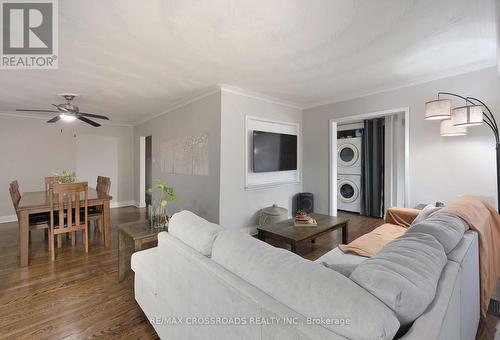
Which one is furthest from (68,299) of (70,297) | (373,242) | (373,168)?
(373,168)

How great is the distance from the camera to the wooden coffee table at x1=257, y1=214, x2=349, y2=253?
236cm

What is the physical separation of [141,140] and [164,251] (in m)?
5.18

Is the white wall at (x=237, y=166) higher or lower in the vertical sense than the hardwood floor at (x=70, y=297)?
higher

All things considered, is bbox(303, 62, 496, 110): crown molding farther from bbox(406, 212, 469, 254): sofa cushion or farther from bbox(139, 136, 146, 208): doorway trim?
bbox(139, 136, 146, 208): doorway trim

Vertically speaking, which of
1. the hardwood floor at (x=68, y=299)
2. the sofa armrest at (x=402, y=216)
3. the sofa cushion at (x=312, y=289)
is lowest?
the hardwood floor at (x=68, y=299)

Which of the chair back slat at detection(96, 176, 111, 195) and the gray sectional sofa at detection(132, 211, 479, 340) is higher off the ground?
the chair back slat at detection(96, 176, 111, 195)

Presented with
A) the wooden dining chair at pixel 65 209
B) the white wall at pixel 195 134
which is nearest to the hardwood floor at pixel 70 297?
the wooden dining chair at pixel 65 209

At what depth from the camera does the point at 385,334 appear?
617mm

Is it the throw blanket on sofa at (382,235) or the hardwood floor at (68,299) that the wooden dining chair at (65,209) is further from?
the throw blanket on sofa at (382,235)

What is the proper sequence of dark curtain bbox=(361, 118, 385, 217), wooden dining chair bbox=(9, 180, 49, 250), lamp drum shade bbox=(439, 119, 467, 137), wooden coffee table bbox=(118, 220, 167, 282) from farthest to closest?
dark curtain bbox=(361, 118, 385, 217), wooden dining chair bbox=(9, 180, 49, 250), lamp drum shade bbox=(439, 119, 467, 137), wooden coffee table bbox=(118, 220, 167, 282)

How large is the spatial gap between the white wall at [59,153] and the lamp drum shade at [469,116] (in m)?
6.60

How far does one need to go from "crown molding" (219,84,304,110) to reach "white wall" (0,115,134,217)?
13.3 ft

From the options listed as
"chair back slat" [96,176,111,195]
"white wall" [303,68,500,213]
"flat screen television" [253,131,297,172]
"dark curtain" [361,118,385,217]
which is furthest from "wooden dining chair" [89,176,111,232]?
"dark curtain" [361,118,385,217]

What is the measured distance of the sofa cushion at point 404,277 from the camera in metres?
0.70
